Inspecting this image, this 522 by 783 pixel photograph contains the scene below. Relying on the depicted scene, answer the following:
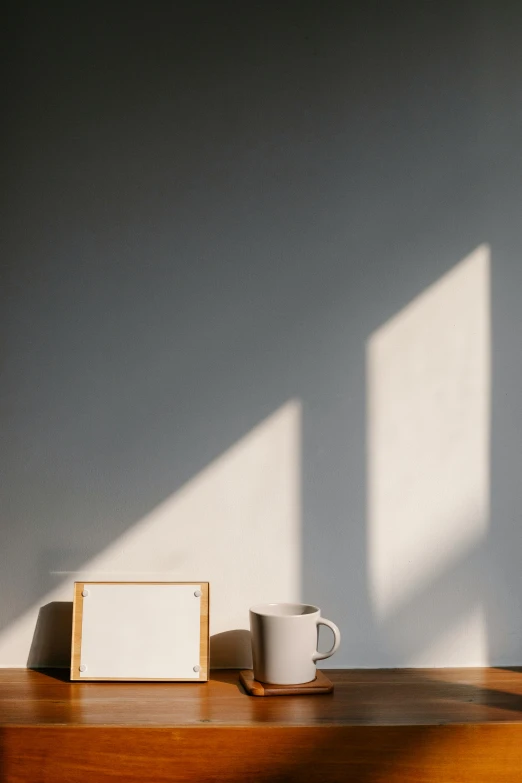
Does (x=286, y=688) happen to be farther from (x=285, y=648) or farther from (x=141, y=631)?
(x=141, y=631)

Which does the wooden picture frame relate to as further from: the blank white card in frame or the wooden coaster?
the wooden coaster

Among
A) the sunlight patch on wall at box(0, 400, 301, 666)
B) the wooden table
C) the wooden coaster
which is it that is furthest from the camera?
the sunlight patch on wall at box(0, 400, 301, 666)

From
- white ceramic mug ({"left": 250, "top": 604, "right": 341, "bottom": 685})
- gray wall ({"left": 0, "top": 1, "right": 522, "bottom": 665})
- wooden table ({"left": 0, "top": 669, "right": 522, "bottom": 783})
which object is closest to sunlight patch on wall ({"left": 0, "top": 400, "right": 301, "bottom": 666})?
gray wall ({"left": 0, "top": 1, "right": 522, "bottom": 665})

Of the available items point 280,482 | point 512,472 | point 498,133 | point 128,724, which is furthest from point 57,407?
point 498,133

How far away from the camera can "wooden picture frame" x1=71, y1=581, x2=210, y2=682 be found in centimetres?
129

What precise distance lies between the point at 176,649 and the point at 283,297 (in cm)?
66

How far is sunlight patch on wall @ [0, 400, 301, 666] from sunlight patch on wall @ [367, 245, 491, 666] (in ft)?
0.53

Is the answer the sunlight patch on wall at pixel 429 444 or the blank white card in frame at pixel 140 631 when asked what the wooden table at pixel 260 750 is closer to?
the blank white card in frame at pixel 140 631

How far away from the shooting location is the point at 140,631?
1315 mm

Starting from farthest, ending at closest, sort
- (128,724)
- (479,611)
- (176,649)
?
(479,611) → (176,649) → (128,724)

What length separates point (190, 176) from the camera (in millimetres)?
1418

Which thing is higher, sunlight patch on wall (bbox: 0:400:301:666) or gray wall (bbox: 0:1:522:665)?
gray wall (bbox: 0:1:522:665)

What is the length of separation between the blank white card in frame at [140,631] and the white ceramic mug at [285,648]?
13cm

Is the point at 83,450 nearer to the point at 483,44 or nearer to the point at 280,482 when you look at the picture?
the point at 280,482
